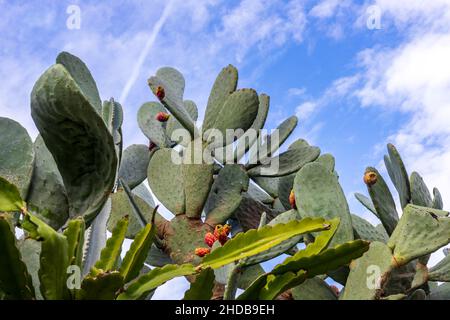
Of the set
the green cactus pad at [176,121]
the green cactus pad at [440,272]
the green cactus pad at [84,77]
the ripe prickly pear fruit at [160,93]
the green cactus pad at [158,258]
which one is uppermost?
the green cactus pad at [176,121]

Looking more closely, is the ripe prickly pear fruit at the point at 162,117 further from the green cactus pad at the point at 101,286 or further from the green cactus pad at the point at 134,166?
the green cactus pad at the point at 101,286

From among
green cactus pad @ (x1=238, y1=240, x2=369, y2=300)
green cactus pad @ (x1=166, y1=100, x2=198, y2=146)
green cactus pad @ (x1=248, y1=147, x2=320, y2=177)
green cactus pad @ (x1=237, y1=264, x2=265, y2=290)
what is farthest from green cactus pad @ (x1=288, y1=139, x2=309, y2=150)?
green cactus pad @ (x1=238, y1=240, x2=369, y2=300)

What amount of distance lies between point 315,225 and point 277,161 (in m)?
1.66

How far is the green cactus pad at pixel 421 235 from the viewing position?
6.55 ft

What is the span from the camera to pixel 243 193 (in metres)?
2.88

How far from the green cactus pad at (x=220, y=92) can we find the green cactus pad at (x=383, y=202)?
1075 millimetres

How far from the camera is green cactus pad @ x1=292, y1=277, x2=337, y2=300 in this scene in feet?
6.75

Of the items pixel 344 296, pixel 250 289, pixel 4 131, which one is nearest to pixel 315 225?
pixel 250 289

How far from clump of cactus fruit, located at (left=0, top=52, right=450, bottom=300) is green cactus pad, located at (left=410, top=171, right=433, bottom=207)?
1 centimetres

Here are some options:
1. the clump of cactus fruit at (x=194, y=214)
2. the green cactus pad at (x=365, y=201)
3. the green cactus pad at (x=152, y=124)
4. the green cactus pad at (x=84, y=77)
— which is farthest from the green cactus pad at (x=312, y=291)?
the green cactus pad at (x=152, y=124)

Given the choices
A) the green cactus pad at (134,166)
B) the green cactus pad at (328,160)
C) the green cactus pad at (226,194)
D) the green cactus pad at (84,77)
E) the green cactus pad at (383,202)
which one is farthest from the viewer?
the green cactus pad at (134,166)

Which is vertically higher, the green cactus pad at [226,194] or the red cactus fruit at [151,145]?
the red cactus fruit at [151,145]

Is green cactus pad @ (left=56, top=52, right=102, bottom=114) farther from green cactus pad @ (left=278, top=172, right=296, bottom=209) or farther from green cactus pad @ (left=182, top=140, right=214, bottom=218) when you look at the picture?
green cactus pad @ (left=278, top=172, right=296, bottom=209)
